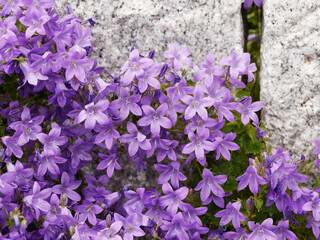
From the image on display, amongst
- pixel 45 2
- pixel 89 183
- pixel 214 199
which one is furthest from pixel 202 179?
pixel 45 2

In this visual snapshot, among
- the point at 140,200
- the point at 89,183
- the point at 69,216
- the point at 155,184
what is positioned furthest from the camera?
the point at 155,184

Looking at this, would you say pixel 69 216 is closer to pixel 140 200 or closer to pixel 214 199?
pixel 140 200

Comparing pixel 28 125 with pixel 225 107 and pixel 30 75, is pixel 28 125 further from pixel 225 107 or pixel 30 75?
pixel 225 107

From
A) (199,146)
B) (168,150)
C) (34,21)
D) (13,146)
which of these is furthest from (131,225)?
(34,21)

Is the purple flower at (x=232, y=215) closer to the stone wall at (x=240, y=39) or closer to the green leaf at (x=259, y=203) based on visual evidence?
the green leaf at (x=259, y=203)

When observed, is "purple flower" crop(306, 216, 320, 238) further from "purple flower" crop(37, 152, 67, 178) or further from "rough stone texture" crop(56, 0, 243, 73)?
"purple flower" crop(37, 152, 67, 178)

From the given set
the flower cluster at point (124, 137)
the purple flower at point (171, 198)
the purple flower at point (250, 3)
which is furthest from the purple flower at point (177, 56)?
the purple flower at point (250, 3)
